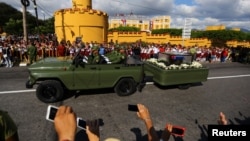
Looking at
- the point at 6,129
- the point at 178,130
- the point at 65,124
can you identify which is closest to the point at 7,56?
the point at 6,129

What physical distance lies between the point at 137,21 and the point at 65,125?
352 ft

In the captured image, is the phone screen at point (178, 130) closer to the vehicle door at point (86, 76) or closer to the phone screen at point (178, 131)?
the phone screen at point (178, 131)

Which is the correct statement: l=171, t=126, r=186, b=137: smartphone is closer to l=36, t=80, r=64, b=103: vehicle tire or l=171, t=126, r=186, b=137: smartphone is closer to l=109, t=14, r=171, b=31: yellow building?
l=36, t=80, r=64, b=103: vehicle tire

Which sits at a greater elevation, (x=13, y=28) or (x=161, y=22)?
(x=161, y=22)

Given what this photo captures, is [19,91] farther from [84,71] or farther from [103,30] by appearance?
[103,30]

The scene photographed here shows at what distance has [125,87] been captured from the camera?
29.3ft

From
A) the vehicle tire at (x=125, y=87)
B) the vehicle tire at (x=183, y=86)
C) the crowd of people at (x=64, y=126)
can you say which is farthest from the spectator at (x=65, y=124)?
the vehicle tire at (x=183, y=86)

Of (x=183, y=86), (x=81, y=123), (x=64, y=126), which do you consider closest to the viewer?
(x=64, y=126)

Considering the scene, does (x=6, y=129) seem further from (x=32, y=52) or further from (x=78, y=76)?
(x=32, y=52)

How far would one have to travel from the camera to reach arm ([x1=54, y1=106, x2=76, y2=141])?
1698 mm

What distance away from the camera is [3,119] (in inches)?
80.0

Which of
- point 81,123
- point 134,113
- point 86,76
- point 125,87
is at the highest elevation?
point 81,123

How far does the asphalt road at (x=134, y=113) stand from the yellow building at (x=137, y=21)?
9315cm

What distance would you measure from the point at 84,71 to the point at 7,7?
269 feet
